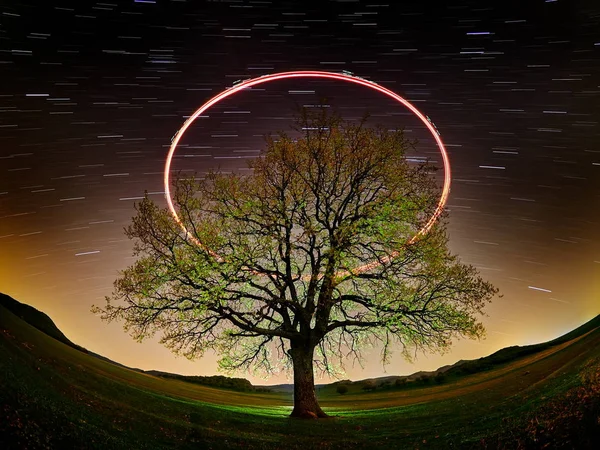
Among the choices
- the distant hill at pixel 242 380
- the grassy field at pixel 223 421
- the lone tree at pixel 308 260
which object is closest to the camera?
the grassy field at pixel 223 421

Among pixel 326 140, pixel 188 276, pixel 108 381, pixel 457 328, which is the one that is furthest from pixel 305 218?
pixel 108 381

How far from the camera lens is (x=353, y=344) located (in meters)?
32.3

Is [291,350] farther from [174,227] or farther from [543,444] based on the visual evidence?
[543,444]

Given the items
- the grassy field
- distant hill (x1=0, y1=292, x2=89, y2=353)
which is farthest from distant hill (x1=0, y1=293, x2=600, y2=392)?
the grassy field

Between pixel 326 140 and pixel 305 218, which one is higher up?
pixel 326 140

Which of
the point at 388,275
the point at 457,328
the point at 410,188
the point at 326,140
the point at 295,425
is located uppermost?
the point at 326,140

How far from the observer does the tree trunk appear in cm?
3038

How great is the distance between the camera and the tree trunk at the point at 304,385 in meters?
30.4

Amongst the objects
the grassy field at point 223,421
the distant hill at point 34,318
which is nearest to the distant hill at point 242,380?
the distant hill at point 34,318

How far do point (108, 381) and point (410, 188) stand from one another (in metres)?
20.9

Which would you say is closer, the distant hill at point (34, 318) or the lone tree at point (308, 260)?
the lone tree at point (308, 260)

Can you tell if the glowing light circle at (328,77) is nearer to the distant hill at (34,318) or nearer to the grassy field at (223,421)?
the grassy field at (223,421)

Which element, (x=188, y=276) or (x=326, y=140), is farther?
(x=326, y=140)

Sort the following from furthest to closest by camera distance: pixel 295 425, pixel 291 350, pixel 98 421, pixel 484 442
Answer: pixel 291 350
pixel 295 425
pixel 98 421
pixel 484 442
